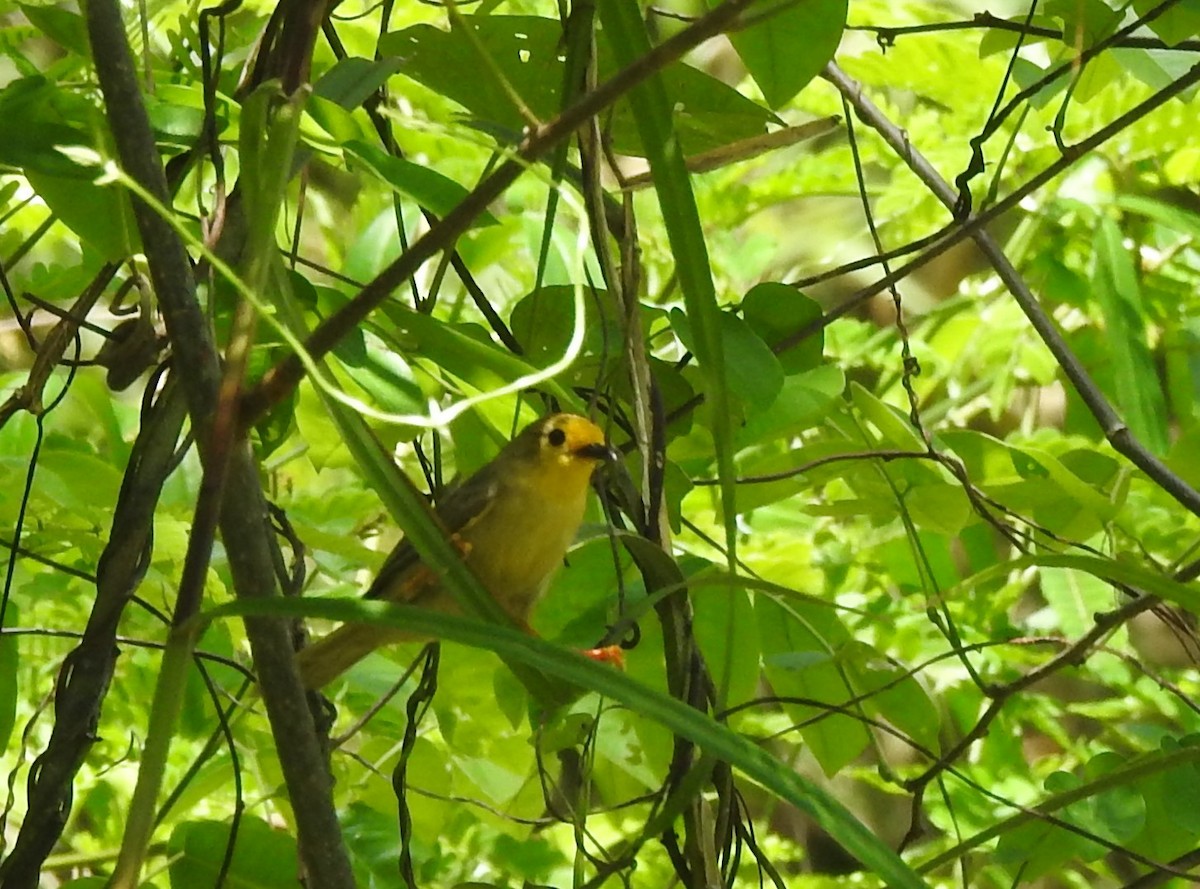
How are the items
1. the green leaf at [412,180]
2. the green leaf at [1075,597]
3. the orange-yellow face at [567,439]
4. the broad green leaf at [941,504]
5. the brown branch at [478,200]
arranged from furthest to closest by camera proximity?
the green leaf at [1075,597]
the orange-yellow face at [567,439]
the broad green leaf at [941,504]
the green leaf at [412,180]
the brown branch at [478,200]

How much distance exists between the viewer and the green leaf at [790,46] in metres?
0.83

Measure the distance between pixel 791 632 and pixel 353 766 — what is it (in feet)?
1.91

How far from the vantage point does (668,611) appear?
0.85 meters

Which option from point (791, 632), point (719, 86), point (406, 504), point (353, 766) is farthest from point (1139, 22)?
point (353, 766)

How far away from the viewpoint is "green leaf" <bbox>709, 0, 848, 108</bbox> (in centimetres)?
83

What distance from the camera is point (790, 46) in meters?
0.84

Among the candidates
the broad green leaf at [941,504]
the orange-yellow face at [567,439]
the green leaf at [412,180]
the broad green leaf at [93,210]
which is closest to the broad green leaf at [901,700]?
the broad green leaf at [941,504]

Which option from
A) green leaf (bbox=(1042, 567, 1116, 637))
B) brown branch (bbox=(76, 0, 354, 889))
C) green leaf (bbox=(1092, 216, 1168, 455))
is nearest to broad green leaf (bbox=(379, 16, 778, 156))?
brown branch (bbox=(76, 0, 354, 889))

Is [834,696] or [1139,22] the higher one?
[1139,22]

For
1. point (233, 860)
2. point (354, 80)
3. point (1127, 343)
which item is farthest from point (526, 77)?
point (1127, 343)

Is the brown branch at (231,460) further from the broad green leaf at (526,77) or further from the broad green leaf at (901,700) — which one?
the broad green leaf at (901,700)

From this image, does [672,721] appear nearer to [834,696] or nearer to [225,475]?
[225,475]

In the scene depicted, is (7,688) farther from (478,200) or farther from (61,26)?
(478,200)

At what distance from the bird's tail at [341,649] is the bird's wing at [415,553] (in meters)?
0.14
